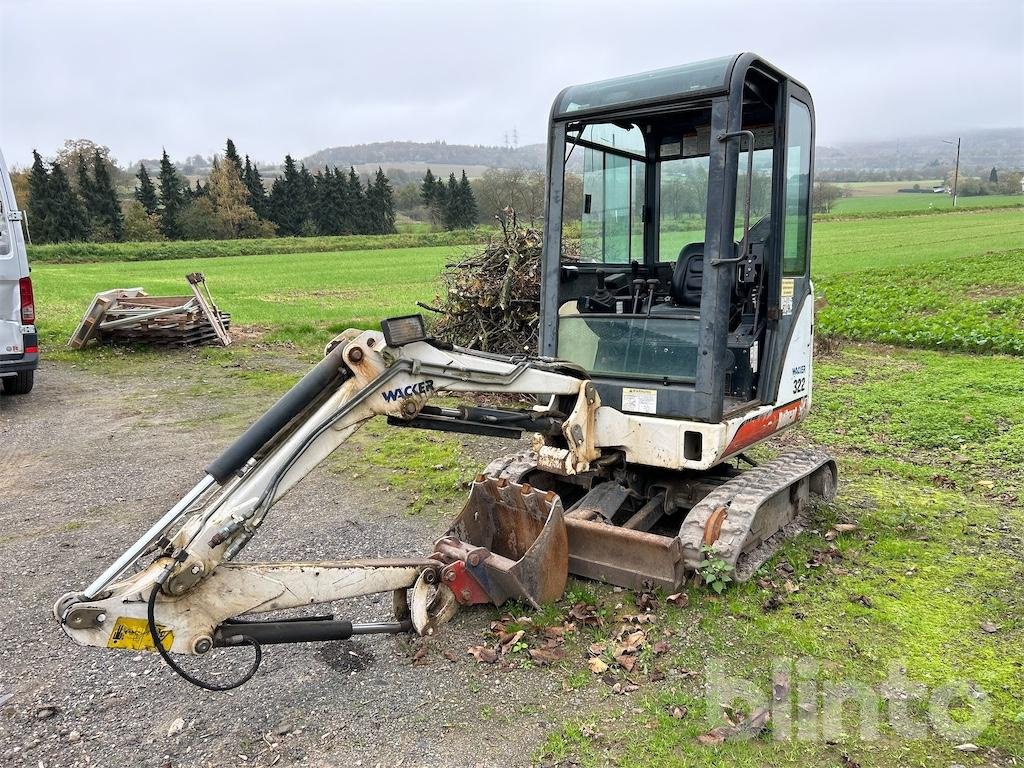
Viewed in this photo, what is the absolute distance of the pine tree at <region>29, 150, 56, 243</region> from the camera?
64938 millimetres

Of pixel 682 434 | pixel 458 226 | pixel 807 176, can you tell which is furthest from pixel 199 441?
pixel 458 226

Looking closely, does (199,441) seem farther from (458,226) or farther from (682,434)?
(458,226)

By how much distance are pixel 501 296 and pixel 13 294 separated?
6.10 m

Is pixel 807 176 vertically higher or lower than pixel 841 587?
higher

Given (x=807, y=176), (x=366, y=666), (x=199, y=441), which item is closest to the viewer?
(x=366, y=666)

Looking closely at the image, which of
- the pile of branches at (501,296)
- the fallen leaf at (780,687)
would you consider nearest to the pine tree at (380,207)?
the pile of branches at (501,296)

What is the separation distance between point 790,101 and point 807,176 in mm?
565

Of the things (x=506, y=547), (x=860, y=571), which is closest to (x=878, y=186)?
(x=860, y=571)

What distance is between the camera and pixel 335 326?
54.9 ft

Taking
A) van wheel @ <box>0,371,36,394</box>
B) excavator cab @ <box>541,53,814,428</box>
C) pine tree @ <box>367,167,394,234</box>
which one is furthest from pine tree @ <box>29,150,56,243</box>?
excavator cab @ <box>541,53,814,428</box>

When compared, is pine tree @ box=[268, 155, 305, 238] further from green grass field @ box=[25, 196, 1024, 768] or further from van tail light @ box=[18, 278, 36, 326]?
van tail light @ box=[18, 278, 36, 326]

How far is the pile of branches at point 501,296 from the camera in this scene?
37.8 ft

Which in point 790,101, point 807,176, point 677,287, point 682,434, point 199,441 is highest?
point 790,101

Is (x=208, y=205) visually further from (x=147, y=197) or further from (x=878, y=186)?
(x=878, y=186)
